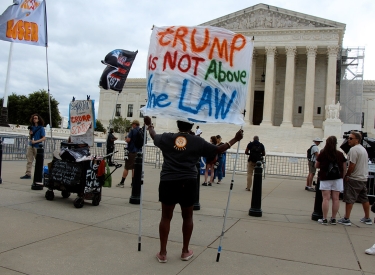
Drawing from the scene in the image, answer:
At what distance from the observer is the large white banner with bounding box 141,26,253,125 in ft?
14.7

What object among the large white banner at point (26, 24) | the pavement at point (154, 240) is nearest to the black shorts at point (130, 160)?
the pavement at point (154, 240)

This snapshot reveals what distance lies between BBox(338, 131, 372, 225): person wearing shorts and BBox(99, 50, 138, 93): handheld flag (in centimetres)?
545

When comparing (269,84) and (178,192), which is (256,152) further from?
(269,84)

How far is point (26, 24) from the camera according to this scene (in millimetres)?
10016

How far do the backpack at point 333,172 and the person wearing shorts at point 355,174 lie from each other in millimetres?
324

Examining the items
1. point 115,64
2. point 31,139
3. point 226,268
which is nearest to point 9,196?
point 31,139

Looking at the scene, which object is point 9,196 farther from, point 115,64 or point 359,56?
point 359,56

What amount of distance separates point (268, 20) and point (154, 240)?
4396cm

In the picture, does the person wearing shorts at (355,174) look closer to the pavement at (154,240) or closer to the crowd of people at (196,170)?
the crowd of people at (196,170)

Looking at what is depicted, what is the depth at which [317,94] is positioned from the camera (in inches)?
1816

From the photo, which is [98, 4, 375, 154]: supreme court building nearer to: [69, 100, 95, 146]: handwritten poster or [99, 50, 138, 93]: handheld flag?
[99, 50, 138, 93]: handheld flag

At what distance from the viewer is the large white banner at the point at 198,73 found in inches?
176

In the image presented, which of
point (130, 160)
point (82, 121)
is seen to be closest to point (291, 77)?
point (130, 160)

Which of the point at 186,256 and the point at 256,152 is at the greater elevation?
the point at 256,152
